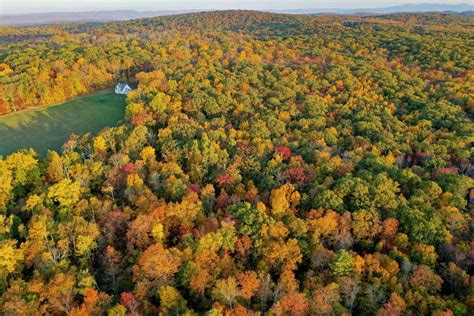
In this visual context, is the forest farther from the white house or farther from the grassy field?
the white house

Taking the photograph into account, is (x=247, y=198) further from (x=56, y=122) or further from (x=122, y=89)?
(x=122, y=89)

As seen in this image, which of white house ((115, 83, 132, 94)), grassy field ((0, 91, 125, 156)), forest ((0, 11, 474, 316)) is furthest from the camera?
white house ((115, 83, 132, 94))

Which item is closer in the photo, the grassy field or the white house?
the grassy field

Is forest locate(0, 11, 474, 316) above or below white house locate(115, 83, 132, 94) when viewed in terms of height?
below

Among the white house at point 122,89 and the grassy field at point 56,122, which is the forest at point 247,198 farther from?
the white house at point 122,89

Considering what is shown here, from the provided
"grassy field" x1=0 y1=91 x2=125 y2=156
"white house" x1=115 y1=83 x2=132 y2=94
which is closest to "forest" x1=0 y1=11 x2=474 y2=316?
"grassy field" x1=0 y1=91 x2=125 y2=156

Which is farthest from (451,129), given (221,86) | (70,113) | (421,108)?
(70,113)

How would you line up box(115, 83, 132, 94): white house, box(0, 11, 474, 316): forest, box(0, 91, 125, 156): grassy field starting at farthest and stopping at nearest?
box(115, 83, 132, 94): white house → box(0, 91, 125, 156): grassy field → box(0, 11, 474, 316): forest
